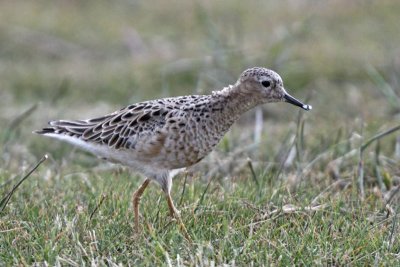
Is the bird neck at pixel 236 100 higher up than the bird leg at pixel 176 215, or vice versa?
the bird neck at pixel 236 100

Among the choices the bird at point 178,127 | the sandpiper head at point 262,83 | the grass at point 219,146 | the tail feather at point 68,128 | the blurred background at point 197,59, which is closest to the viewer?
the grass at point 219,146

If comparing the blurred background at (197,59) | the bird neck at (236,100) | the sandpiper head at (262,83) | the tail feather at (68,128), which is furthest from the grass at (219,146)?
the sandpiper head at (262,83)

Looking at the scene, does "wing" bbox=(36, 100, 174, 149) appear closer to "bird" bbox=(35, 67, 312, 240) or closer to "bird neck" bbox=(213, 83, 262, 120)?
"bird" bbox=(35, 67, 312, 240)

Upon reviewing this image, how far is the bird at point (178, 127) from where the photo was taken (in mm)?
5598

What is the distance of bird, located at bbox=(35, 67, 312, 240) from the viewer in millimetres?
5598

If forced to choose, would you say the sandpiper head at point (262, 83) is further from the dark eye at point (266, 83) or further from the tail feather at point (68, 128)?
the tail feather at point (68, 128)

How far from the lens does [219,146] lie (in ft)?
25.1

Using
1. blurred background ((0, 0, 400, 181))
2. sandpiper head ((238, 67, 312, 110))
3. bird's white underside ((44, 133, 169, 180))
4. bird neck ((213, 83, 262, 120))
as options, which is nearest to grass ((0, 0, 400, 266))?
blurred background ((0, 0, 400, 181))

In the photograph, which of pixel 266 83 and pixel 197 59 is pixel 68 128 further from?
pixel 197 59

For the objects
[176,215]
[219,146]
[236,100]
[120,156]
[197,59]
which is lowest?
[176,215]

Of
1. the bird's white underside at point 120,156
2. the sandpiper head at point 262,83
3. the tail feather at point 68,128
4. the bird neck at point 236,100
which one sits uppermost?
the sandpiper head at point 262,83

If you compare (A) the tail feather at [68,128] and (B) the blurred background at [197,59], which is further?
(B) the blurred background at [197,59]

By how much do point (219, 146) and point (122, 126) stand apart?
74.2 inches

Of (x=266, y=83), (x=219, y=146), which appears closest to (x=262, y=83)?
(x=266, y=83)
